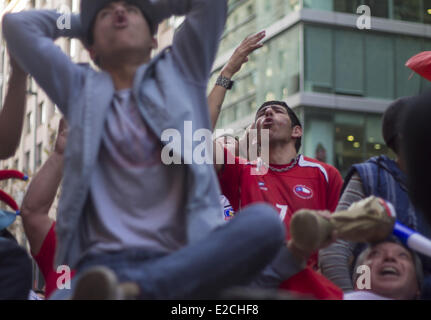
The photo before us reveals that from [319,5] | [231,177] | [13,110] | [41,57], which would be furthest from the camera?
[319,5]

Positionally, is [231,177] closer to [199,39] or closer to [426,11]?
[199,39]

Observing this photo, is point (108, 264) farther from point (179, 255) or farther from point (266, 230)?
point (266, 230)

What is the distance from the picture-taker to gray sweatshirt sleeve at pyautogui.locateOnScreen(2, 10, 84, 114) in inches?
133

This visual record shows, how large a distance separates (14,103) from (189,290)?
129 centimetres

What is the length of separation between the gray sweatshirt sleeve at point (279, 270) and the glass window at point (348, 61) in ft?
65.4

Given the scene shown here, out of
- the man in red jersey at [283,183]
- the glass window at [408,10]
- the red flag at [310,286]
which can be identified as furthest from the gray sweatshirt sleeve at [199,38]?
the glass window at [408,10]

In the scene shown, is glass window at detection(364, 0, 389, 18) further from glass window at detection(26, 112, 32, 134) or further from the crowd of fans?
the crowd of fans

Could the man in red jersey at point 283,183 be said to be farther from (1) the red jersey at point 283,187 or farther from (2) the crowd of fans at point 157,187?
(2) the crowd of fans at point 157,187

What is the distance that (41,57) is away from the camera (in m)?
3.39

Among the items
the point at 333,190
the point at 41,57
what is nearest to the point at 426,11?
the point at 333,190

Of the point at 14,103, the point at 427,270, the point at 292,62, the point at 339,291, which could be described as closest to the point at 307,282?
the point at 339,291

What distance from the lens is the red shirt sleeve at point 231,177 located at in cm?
493

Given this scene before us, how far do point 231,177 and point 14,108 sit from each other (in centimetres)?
169

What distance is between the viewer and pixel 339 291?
11.6ft
